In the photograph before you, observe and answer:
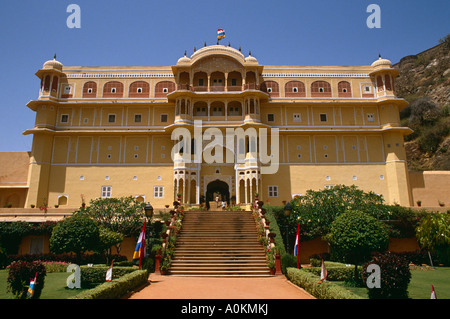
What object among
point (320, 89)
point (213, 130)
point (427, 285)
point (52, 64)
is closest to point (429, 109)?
point (320, 89)

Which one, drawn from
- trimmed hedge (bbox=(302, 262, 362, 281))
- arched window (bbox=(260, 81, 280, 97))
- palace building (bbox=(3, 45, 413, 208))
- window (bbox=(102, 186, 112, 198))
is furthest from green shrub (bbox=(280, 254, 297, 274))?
arched window (bbox=(260, 81, 280, 97))

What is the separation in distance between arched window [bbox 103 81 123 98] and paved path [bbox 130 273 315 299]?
22.9m

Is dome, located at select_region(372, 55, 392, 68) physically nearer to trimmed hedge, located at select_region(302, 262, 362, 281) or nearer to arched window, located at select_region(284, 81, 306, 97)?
arched window, located at select_region(284, 81, 306, 97)

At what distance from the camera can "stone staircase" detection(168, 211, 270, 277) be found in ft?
57.1

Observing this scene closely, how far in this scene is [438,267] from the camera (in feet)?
70.4

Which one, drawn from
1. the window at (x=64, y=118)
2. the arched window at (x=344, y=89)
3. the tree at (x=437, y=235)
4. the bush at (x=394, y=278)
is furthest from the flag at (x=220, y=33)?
the bush at (x=394, y=278)

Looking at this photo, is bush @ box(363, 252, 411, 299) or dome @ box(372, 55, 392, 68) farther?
dome @ box(372, 55, 392, 68)

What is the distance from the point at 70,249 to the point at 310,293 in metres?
10.4

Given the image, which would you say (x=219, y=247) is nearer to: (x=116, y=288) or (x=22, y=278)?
(x=116, y=288)

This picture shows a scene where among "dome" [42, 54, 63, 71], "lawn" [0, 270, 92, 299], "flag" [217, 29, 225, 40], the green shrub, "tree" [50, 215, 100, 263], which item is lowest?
"lawn" [0, 270, 92, 299]
